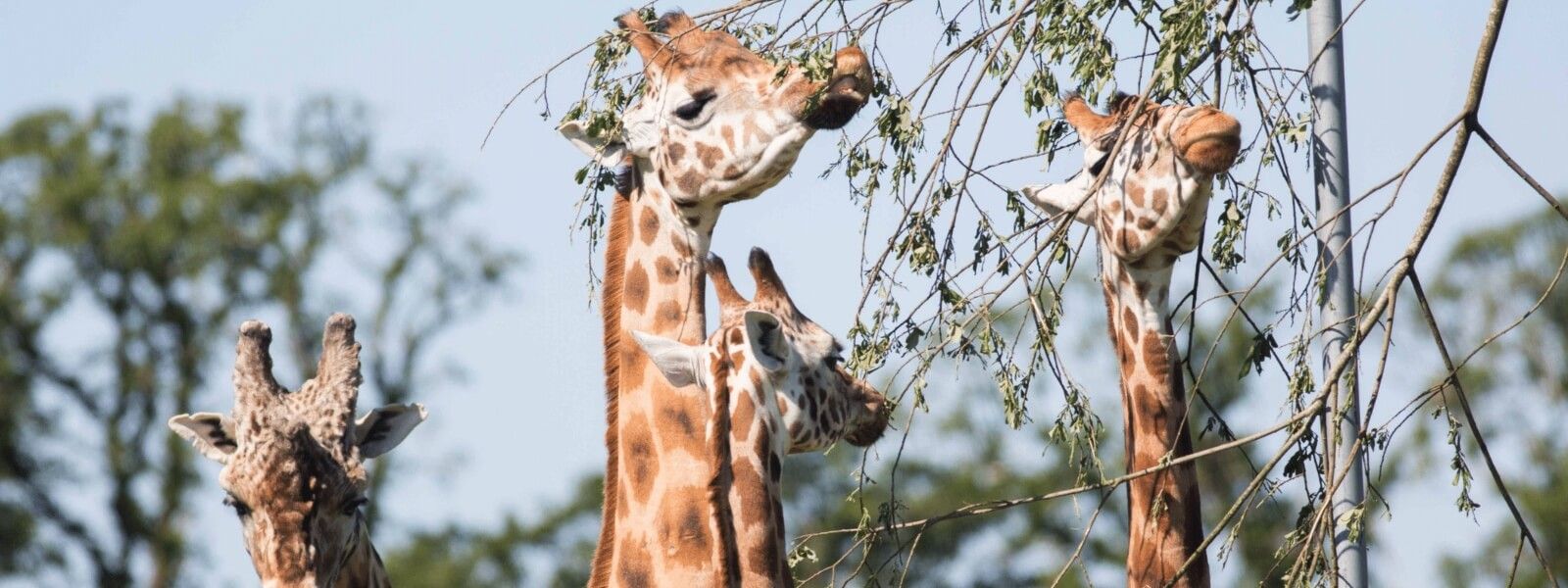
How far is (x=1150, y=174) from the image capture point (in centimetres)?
861

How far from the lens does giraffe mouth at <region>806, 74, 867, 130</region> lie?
24.9 ft

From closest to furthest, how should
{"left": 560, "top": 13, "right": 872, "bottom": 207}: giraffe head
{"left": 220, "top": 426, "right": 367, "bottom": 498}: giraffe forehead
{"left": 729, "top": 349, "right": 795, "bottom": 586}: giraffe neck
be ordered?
{"left": 220, "top": 426, "right": 367, "bottom": 498}: giraffe forehead → {"left": 729, "top": 349, "right": 795, "bottom": 586}: giraffe neck → {"left": 560, "top": 13, "right": 872, "bottom": 207}: giraffe head

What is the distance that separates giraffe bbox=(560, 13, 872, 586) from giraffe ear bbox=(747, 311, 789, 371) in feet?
0.73

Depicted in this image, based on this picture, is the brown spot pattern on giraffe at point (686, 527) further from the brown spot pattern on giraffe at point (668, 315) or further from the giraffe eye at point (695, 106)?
the giraffe eye at point (695, 106)

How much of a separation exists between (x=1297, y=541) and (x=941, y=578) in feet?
61.9

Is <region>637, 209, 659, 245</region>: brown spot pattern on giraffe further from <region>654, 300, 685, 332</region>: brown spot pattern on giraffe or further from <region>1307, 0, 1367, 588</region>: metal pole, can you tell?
<region>1307, 0, 1367, 588</region>: metal pole

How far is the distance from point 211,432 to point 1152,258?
3.47 metres

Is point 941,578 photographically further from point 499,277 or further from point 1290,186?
point 1290,186

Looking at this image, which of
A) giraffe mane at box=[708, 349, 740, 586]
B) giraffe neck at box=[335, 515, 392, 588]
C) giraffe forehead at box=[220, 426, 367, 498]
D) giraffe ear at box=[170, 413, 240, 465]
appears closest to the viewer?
giraffe forehead at box=[220, 426, 367, 498]

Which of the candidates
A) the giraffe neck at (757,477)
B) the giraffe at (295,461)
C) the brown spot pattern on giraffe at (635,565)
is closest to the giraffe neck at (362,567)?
the giraffe at (295,461)

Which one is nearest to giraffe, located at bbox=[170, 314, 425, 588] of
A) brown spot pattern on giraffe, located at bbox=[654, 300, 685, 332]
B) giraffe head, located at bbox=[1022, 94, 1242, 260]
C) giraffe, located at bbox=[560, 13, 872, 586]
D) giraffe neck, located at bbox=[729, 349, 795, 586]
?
giraffe, located at bbox=[560, 13, 872, 586]

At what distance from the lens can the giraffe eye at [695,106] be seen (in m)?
7.82

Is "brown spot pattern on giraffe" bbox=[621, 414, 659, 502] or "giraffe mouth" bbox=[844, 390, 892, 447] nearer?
"brown spot pattern on giraffe" bbox=[621, 414, 659, 502]

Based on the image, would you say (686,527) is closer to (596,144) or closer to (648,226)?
(648,226)
